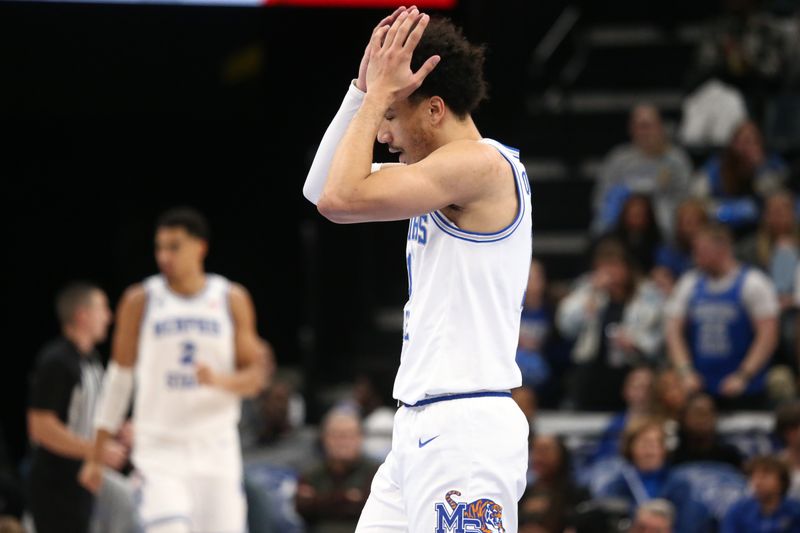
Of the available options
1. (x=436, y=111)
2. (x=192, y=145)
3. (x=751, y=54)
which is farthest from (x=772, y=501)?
(x=192, y=145)

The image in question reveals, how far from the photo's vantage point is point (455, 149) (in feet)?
15.6

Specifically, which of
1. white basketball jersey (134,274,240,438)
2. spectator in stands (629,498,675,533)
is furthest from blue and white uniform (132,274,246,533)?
spectator in stands (629,498,675,533)

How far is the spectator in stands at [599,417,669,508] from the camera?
9.52m

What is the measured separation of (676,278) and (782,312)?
3.09 feet

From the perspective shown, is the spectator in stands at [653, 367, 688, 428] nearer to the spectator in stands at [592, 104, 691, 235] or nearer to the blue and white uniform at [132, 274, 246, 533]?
the spectator in stands at [592, 104, 691, 235]

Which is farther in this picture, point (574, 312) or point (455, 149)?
point (574, 312)

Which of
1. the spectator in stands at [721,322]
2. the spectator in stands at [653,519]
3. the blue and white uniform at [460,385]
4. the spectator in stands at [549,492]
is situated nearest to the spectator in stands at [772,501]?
the spectator in stands at [653,519]

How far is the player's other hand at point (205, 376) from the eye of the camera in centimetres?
825

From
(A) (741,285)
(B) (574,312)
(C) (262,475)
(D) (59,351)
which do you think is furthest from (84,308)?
(A) (741,285)

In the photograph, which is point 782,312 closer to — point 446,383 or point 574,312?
point 574,312

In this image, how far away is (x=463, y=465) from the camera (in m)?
4.71

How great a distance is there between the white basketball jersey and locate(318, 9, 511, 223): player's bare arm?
3.99 meters

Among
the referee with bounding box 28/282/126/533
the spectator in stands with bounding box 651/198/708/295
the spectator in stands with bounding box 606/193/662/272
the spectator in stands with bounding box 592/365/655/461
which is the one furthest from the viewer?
the spectator in stands with bounding box 606/193/662/272

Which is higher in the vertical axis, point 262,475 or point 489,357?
point 489,357
